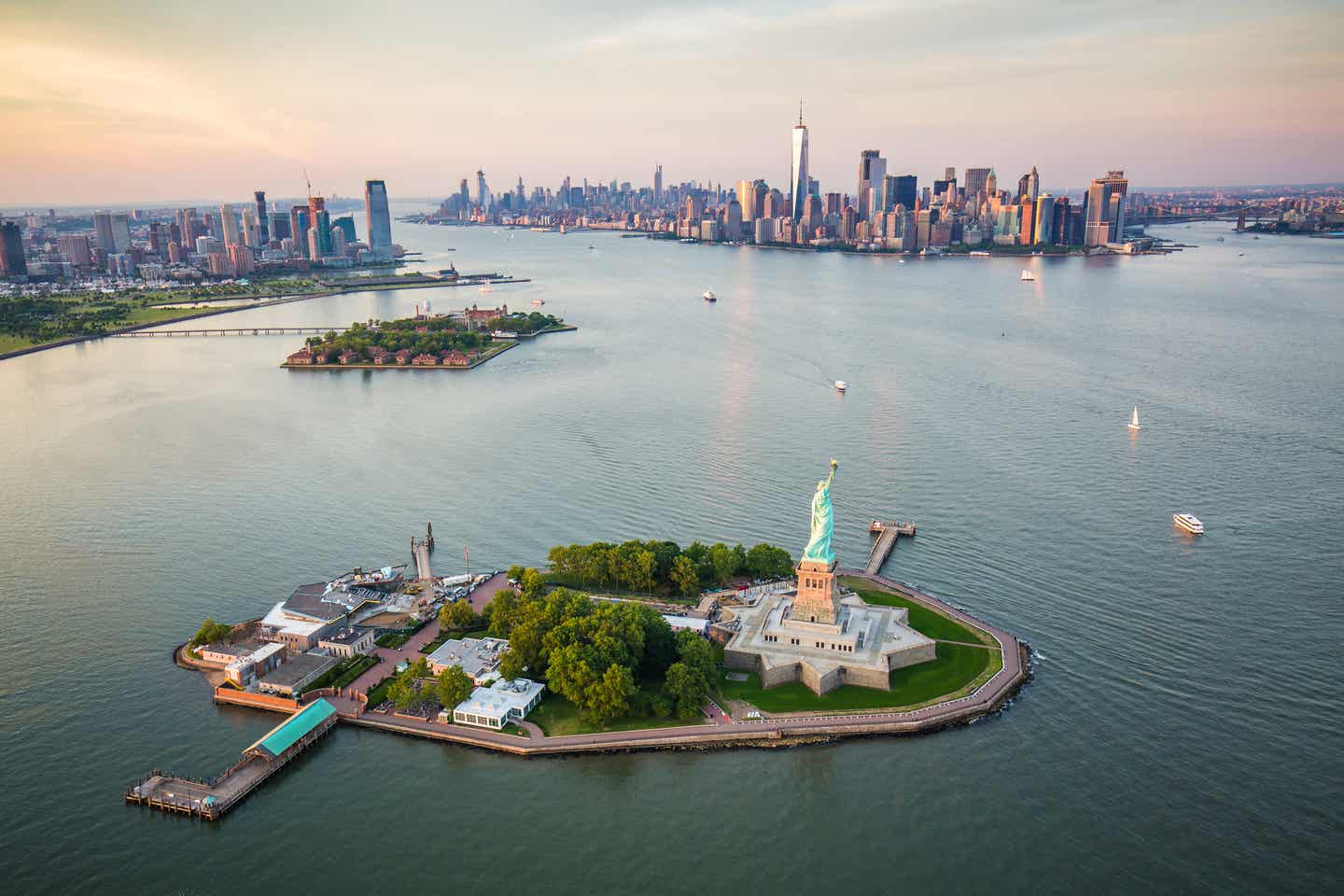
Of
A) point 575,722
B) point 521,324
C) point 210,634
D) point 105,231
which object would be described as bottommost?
point 575,722

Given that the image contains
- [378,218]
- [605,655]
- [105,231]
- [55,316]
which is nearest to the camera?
[605,655]

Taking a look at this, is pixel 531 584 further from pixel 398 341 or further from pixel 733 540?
pixel 398 341

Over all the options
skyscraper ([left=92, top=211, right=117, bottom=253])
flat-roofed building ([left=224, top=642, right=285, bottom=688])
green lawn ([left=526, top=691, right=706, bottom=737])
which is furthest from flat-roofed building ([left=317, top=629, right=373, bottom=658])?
skyscraper ([left=92, top=211, right=117, bottom=253])

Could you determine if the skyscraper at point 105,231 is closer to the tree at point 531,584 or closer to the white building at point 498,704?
the tree at point 531,584

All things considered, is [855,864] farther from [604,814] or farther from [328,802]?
[328,802]

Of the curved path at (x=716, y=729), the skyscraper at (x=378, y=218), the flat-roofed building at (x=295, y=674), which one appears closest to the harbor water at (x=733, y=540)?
the curved path at (x=716, y=729)

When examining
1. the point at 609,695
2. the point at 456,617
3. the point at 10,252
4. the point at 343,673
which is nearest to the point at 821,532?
the point at 609,695
